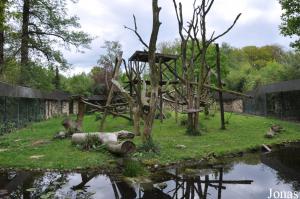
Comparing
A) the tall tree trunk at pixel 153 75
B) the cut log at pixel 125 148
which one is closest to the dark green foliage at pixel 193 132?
the tall tree trunk at pixel 153 75

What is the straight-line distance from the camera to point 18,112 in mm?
18781

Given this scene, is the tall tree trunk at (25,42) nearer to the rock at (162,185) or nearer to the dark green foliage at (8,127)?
the dark green foliage at (8,127)

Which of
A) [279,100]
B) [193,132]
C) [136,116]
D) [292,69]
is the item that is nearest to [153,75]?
[136,116]

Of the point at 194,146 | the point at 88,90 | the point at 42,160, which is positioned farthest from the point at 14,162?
the point at 88,90

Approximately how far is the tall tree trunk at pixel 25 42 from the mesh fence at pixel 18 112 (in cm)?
184

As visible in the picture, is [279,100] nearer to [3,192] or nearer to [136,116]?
[136,116]

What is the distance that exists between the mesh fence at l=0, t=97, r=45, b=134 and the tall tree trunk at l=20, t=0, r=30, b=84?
6.03ft

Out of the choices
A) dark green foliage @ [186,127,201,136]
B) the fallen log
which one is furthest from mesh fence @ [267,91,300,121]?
the fallen log

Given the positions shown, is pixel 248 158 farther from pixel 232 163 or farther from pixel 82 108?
pixel 82 108

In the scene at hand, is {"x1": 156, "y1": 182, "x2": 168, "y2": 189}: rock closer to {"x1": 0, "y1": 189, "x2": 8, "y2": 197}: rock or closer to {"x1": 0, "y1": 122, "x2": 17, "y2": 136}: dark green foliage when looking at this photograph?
{"x1": 0, "y1": 189, "x2": 8, "y2": 197}: rock

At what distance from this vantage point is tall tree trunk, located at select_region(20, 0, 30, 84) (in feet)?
71.4

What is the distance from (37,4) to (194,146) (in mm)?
17019

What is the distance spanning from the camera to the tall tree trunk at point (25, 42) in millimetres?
21750

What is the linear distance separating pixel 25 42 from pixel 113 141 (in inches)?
600
